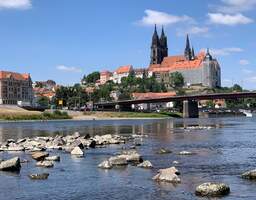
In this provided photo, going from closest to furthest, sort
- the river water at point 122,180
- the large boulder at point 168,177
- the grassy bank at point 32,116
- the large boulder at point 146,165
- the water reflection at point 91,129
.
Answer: the river water at point 122,180 → the large boulder at point 168,177 → the large boulder at point 146,165 → the water reflection at point 91,129 → the grassy bank at point 32,116

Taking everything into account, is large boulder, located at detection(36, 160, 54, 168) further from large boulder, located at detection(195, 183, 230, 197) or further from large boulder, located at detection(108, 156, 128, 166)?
large boulder, located at detection(195, 183, 230, 197)

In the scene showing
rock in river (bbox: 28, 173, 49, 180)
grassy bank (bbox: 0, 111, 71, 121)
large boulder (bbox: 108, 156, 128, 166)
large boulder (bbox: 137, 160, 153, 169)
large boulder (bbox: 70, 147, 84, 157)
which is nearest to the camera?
rock in river (bbox: 28, 173, 49, 180)

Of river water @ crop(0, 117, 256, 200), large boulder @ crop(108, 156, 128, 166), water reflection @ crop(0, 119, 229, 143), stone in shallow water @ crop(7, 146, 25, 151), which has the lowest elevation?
river water @ crop(0, 117, 256, 200)

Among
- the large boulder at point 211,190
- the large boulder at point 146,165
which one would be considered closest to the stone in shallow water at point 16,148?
the large boulder at point 146,165

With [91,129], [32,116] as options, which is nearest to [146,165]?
[91,129]

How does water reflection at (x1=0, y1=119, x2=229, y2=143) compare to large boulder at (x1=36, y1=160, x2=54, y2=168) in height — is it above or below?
above

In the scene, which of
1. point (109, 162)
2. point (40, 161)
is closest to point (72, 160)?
point (40, 161)

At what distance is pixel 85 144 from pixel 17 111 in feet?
464

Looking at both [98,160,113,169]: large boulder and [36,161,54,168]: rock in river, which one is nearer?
[98,160,113,169]: large boulder

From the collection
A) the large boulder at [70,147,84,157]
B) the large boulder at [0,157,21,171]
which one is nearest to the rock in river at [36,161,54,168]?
the large boulder at [0,157,21,171]

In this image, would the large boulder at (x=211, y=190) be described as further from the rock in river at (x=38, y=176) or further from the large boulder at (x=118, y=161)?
the large boulder at (x=118, y=161)

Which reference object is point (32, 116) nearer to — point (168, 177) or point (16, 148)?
point (16, 148)

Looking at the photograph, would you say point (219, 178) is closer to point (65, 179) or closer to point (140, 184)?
point (140, 184)

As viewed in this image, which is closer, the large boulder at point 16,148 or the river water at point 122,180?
the river water at point 122,180
